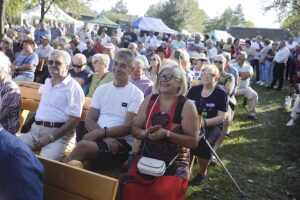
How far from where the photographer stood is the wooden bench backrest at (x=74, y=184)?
83.3 inches

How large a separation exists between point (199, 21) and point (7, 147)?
74.1 metres

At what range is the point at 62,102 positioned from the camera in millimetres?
3865

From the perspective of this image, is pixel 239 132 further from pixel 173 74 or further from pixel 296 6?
pixel 296 6

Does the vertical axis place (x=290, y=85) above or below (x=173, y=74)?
below

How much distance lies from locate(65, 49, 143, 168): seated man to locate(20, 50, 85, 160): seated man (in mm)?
205

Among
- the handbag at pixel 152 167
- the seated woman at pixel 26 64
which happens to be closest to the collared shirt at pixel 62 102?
the handbag at pixel 152 167

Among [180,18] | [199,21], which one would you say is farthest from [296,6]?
[199,21]

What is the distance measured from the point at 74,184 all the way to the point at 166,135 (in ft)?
3.51

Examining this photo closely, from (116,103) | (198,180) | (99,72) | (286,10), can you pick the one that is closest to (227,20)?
(286,10)

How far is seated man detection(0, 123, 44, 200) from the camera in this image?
1.59 metres

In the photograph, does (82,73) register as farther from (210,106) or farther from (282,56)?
(282,56)

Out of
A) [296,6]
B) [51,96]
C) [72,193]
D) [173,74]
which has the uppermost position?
[296,6]

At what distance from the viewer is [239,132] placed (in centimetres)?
721

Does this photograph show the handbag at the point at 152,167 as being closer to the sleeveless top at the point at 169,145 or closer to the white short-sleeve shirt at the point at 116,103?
the sleeveless top at the point at 169,145
